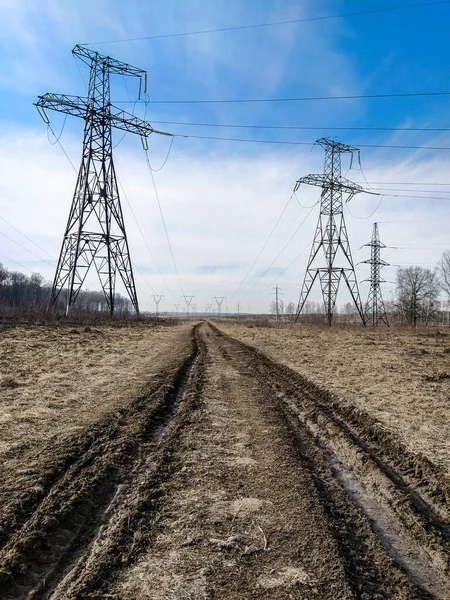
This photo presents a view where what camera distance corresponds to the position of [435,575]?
2473mm

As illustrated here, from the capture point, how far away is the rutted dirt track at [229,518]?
2.31m

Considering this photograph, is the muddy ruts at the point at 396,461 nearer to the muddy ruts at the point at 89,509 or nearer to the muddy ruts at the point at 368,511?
the muddy ruts at the point at 368,511

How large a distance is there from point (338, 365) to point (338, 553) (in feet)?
31.1

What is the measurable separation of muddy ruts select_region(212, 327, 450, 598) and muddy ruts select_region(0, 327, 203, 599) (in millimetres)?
1527

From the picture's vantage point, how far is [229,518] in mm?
3031

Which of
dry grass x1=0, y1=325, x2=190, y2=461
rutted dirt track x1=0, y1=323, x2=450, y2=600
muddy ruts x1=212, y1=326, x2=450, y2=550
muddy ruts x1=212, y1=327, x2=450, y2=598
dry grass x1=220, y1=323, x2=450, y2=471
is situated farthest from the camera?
dry grass x1=220, y1=323, x2=450, y2=471

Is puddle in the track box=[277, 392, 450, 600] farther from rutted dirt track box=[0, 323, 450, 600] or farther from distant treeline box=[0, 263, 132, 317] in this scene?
distant treeline box=[0, 263, 132, 317]

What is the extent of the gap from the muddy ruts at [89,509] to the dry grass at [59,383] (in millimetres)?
674

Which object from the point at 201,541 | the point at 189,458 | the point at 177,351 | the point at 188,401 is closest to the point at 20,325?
the point at 177,351

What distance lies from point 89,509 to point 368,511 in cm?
242

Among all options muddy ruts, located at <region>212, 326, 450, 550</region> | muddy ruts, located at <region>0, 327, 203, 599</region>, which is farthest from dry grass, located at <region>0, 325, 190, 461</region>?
muddy ruts, located at <region>212, 326, 450, 550</region>

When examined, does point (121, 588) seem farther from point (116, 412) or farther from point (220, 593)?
point (116, 412)

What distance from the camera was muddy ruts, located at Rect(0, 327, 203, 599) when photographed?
236 cm

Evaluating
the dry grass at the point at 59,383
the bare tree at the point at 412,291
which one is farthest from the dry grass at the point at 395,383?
the bare tree at the point at 412,291
